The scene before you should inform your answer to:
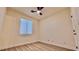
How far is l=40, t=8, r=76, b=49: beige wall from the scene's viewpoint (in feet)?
5.38

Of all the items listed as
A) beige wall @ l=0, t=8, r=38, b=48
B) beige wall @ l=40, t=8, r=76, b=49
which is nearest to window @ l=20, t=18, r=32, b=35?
beige wall @ l=0, t=8, r=38, b=48

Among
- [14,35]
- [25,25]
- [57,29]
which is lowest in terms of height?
[14,35]

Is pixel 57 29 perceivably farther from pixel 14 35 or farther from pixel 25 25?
pixel 14 35

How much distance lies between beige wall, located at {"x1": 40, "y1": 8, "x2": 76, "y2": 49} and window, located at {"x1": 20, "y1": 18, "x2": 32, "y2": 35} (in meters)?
0.31

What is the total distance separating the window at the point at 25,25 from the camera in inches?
62.2

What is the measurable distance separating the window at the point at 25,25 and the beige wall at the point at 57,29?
0.31m

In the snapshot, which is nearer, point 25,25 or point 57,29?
point 25,25

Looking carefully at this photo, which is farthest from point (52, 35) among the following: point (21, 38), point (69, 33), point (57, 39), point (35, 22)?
point (21, 38)

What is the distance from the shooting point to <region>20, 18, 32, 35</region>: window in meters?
1.58

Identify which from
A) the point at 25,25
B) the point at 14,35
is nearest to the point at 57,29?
the point at 25,25

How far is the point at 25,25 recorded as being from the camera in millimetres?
1641

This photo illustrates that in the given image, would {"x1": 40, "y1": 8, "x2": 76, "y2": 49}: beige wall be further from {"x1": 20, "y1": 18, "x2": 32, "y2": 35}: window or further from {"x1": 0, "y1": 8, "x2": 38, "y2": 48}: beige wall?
{"x1": 20, "y1": 18, "x2": 32, "y2": 35}: window

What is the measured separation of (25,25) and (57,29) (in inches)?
34.8

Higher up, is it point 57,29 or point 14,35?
point 57,29
